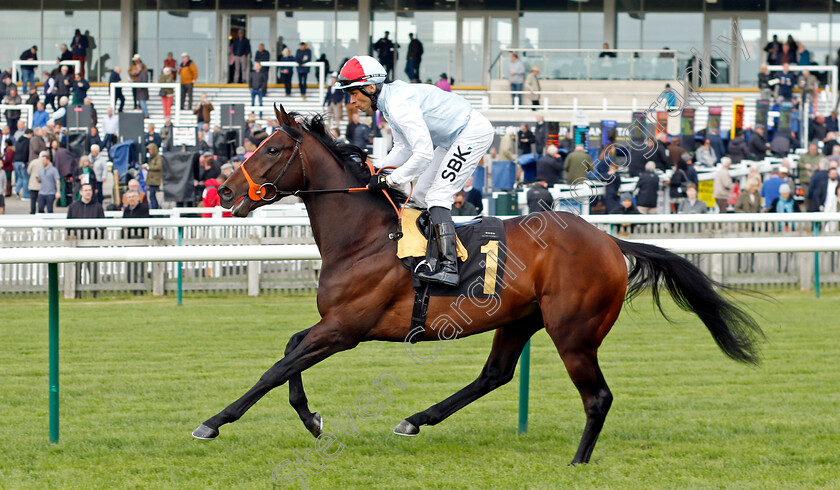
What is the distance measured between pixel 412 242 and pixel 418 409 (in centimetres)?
153

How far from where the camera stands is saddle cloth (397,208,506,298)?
4.64 meters

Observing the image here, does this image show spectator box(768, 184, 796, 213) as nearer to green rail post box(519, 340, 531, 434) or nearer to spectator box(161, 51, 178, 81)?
green rail post box(519, 340, 531, 434)

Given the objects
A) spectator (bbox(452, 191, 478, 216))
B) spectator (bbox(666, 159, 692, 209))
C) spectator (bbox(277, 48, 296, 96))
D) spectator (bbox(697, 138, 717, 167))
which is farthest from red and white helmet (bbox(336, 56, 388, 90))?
spectator (bbox(277, 48, 296, 96))

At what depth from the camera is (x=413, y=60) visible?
2453cm

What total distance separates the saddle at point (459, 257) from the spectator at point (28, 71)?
19.6 m

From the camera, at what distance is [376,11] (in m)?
26.1

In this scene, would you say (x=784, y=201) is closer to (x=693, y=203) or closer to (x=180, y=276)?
(x=693, y=203)

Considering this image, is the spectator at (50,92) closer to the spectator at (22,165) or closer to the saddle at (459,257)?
the spectator at (22,165)

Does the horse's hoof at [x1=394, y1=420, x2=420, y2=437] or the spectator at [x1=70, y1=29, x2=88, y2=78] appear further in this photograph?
the spectator at [x1=70, y1=29, x2=88, y2=78]

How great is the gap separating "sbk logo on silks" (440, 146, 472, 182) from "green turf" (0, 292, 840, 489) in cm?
127

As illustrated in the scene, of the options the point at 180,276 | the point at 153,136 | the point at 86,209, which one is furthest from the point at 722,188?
the point at 153,136

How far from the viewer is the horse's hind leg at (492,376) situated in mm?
4973

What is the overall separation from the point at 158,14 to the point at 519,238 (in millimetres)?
23260

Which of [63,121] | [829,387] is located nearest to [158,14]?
[63,121]
